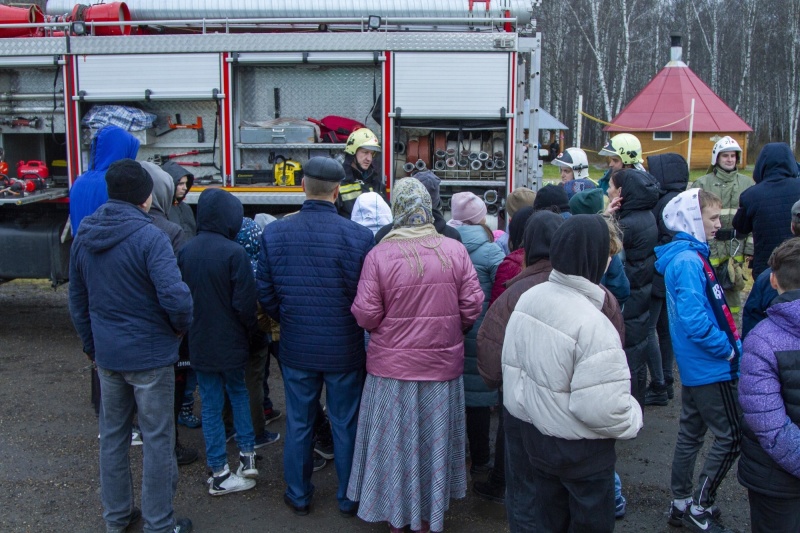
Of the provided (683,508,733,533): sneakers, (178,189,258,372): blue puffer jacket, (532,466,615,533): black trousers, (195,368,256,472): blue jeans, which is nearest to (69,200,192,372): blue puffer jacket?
(178,189,258,372): blue puffer jacket

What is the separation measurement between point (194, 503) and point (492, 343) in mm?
2138

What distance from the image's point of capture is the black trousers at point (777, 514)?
124 inches

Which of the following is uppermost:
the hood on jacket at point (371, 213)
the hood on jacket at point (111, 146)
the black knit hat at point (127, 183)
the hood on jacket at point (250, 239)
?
the hood on jacket at point (111, 146)

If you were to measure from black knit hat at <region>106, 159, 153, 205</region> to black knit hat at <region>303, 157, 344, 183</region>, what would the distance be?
32.9 inches

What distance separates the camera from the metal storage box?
7570mm

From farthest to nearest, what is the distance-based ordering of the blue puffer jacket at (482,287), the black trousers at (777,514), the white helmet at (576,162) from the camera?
the white helmet at (576,162)
the blue puffer jacket at (482,287)
the black trousers at (777,514)

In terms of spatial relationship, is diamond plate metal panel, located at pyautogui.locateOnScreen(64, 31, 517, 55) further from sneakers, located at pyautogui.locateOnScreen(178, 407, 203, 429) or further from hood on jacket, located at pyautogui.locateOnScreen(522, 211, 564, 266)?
hood on jacket, located at pyautogui.locateOnScreen(522, 211, 564, 266)

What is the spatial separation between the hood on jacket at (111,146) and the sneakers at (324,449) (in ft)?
7.39

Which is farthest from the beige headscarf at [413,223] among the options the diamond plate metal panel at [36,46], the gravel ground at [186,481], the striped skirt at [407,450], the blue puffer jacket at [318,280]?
the diamond plate metal panel at [36,46]

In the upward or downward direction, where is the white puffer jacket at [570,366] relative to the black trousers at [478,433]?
upward

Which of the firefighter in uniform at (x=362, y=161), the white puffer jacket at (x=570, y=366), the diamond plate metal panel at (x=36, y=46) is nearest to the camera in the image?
the white puffer jacket at (x=570, y=366)

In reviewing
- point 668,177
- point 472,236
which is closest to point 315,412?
point 472,236

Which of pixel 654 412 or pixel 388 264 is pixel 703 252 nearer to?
pixel 388 264

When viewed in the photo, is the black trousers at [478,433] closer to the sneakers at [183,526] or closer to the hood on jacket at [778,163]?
the sneakers at [183,526]
